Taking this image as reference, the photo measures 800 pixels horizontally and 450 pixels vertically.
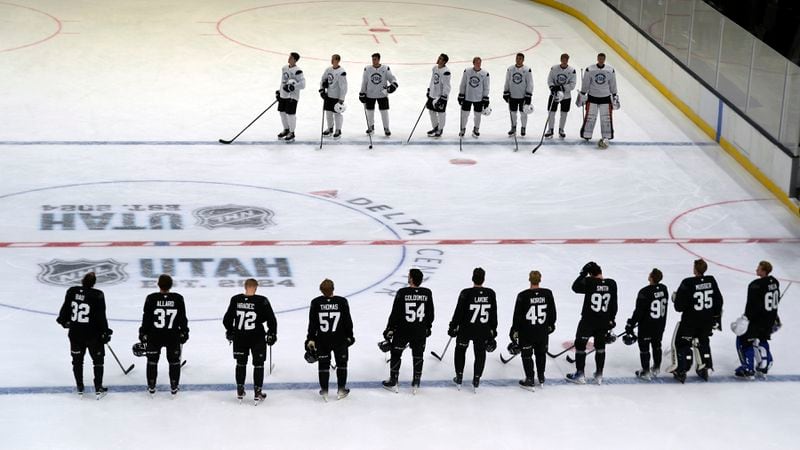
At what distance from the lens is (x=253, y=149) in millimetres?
18438

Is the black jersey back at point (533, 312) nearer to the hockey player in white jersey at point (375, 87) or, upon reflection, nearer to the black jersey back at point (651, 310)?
the black jersey back at point (651, 310)

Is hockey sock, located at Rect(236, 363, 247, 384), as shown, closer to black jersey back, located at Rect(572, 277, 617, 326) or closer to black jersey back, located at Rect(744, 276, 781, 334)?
black jersey back, located at Rect(572, 277, 617, 326)

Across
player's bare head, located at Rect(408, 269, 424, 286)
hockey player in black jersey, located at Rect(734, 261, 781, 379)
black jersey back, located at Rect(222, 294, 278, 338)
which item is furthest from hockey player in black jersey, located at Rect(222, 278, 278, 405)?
hockey player in black jersey, located at Rect(734, 261, 781, 379)

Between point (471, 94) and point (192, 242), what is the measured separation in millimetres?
5800

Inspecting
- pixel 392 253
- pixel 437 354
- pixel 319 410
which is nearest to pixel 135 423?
pixel 319 410

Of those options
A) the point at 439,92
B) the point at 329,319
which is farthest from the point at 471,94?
the point at 329,319

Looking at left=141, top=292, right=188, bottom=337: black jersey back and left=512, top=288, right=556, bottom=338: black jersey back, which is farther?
left=512, top=288, right=556, bottom=338: black jersey back

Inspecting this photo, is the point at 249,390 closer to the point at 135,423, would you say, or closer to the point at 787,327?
the point at 135,423

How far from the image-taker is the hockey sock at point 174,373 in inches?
428

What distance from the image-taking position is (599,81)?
19.0 m

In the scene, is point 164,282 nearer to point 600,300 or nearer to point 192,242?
point 600,300

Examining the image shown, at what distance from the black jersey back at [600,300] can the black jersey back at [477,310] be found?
884mm

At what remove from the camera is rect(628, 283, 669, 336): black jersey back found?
11.3 m

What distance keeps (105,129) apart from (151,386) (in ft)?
29.3
